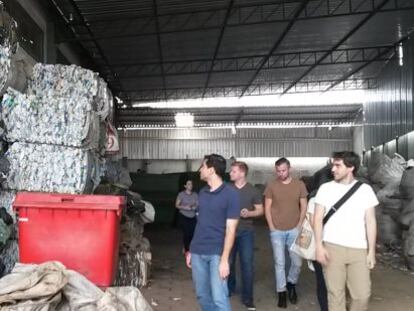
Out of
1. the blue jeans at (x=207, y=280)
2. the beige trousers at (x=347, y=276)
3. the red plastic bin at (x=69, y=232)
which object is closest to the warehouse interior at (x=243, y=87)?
the red plastic bin at (x=69, y=232)

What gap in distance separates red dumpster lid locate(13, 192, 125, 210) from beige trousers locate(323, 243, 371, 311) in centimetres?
188

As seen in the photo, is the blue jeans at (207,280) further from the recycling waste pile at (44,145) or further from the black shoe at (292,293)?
the black shoe at (292,293)

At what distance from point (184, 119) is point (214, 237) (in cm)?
2019

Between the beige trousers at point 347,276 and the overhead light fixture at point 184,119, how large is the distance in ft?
62.5

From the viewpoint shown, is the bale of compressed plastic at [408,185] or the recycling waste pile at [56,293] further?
the bale of compressed plastic at [408,185]

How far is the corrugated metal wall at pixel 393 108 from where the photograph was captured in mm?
15219

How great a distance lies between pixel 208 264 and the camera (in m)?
4.06

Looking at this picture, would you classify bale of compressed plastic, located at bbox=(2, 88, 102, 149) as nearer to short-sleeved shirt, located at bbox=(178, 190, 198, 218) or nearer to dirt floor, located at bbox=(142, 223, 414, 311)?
dirt floor, located at bbox=(142, 223, 414, 311)

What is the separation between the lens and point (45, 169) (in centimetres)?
518

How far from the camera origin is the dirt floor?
584cm

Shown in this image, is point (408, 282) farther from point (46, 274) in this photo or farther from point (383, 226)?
point (46, 274)

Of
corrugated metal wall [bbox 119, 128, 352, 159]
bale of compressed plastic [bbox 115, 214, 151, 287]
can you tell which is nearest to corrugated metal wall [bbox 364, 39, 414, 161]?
corrugated metal wall [bbox 119, 128, 352, 159]

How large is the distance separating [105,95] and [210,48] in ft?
29.9

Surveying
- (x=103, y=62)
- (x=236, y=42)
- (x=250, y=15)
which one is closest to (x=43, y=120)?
(x=250, y=15)
